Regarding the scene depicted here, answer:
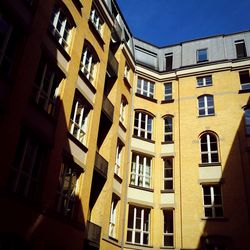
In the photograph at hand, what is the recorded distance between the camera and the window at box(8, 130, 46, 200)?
A: 11016 mm

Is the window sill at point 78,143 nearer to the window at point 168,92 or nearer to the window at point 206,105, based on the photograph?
the window at point 206,105

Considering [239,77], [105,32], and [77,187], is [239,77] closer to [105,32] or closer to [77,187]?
[105,32]

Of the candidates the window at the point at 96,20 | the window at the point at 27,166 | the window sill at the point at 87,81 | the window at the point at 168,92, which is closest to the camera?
→ the window at the point at 27,166

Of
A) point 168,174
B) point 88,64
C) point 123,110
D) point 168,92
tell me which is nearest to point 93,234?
point 168,174

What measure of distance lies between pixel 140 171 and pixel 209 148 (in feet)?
16.4

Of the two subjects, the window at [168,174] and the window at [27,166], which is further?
the window at [168,174]

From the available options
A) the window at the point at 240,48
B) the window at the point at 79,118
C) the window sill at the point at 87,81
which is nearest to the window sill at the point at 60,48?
the window sill at the point at 87,81

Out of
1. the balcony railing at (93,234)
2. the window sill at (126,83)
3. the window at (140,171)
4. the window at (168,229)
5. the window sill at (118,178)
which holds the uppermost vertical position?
the window sill at (126,83)

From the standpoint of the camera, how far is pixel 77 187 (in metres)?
14.6

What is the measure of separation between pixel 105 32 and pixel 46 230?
516 inches

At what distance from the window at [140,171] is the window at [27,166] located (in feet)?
31.3

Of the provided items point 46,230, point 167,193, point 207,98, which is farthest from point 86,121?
point 207,98

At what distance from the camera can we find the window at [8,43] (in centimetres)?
1120

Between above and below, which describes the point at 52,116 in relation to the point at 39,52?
below
